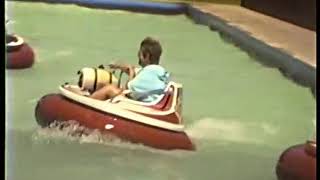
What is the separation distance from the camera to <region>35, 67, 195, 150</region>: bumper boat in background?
3.53 ft

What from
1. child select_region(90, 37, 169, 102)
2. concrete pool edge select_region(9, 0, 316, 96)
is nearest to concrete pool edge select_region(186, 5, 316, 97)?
concrete pool edge select_region(9, 0, 316, 96)

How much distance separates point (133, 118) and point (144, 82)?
0.06 metres

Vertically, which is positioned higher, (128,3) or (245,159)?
(128,3)

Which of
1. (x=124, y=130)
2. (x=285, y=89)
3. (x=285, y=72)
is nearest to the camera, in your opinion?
(x=124, y=130)

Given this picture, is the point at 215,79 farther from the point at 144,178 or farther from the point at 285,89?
the point at 144,178

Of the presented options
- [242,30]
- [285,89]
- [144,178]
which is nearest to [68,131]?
[144,178]

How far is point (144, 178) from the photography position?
918 mm

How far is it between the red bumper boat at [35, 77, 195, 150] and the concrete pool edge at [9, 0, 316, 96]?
0.17 m

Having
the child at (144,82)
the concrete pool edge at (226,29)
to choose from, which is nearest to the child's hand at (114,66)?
the child at (144,82)

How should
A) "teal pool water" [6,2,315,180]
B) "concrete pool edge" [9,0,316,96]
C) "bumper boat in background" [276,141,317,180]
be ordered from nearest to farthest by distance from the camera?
"bumper boat in background" [276,141,317,180] < "teal pool water" [6,2,315,180] < "concrete pool edge" [9,0,316,96]

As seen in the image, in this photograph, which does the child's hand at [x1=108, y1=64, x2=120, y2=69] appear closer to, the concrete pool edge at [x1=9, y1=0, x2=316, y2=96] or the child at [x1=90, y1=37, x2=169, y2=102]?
the child at [x1=90, y1=37, x2=169, y2=102]

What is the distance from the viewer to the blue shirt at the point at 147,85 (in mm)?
1094

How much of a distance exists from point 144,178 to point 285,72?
0.62 meters

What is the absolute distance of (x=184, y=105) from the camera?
1184 mm
